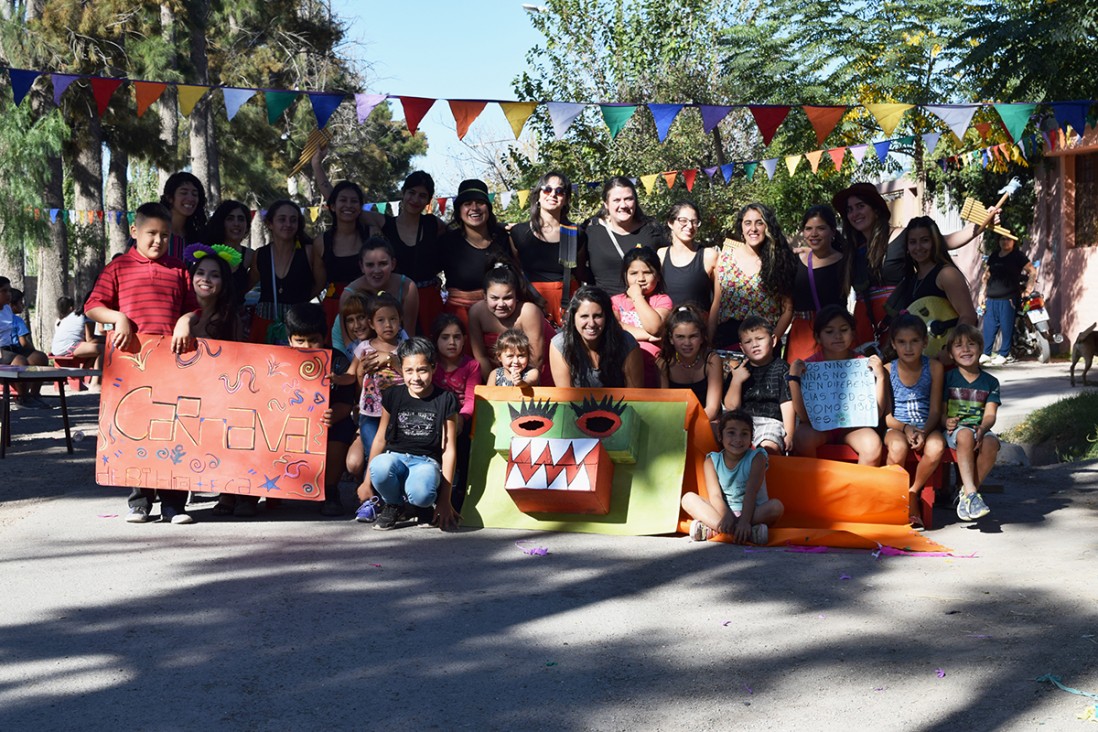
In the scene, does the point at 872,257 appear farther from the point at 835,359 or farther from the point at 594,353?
the point at 594,353

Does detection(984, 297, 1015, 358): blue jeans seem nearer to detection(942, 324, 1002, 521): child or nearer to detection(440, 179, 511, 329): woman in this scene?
detection(942, 324, 1002, 521): child

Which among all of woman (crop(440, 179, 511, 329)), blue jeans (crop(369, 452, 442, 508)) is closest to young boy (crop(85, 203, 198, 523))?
blue jeans (crop(369, 452, 442, 508))

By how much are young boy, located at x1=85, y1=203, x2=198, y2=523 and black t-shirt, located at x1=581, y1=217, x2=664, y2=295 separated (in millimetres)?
2660

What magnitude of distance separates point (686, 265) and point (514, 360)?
146 centimetres

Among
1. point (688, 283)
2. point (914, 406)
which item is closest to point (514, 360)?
point (688, 283)

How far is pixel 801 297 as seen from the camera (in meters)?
7.90

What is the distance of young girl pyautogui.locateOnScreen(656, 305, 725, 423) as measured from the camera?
7.14 metres

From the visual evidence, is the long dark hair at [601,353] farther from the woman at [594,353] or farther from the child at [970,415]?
the child at [970,415]

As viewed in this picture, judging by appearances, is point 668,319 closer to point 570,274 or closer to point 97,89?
point 570,274

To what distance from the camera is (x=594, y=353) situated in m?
7.14

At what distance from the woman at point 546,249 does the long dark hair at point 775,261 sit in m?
1.25

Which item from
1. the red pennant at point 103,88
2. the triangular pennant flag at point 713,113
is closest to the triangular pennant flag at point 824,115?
the triangular pennant flag at point 713,113

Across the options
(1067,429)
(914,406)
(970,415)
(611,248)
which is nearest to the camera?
(970,415)

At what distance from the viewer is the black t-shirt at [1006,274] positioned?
55.8 feet
